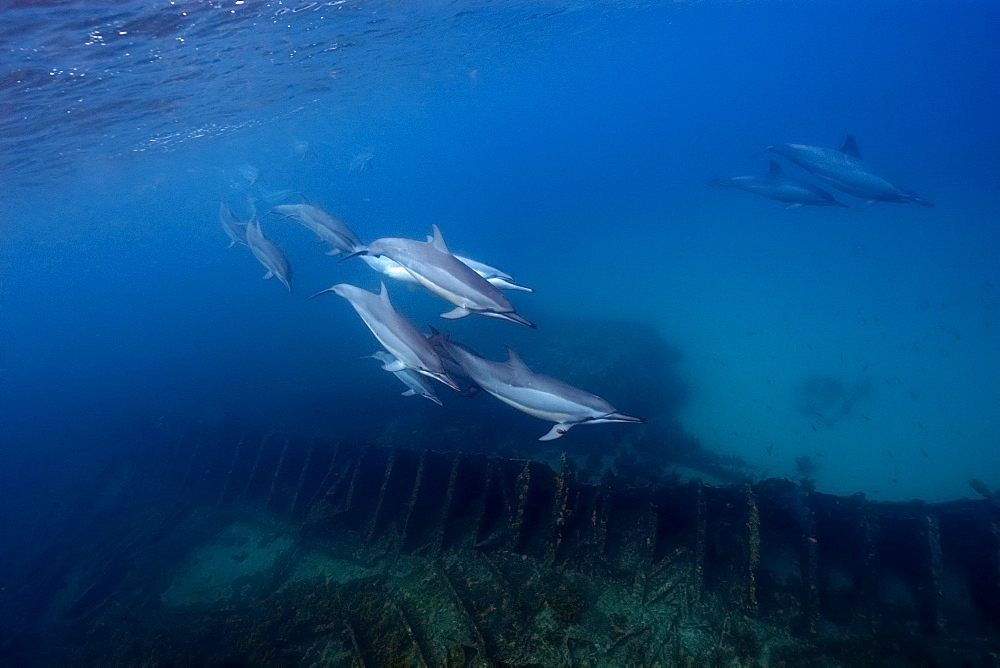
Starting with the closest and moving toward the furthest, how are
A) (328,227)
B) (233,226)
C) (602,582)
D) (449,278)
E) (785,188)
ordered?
(449,278), (602,582), (328,227), (233,226), (785,188)

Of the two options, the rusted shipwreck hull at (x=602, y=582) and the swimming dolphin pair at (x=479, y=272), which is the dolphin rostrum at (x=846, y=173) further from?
the swimming dolphin pair at (x=479, y=272)

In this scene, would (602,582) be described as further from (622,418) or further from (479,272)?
(479,272)

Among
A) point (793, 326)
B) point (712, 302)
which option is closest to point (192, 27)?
point (712, 302)

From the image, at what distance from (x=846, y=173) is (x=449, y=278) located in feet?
41.7

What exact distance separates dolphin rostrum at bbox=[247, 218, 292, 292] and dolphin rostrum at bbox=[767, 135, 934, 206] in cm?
1214

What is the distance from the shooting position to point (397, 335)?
189 inches

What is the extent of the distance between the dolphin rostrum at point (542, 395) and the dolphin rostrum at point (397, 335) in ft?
1.50

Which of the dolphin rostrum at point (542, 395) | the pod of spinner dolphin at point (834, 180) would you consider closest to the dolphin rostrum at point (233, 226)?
the dolphin rostrum at point (542, 395)

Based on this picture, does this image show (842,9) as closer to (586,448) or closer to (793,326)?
(793,326)

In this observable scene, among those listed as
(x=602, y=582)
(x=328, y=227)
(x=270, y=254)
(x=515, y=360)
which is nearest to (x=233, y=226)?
(x=270, y=254)

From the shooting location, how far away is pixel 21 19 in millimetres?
10898

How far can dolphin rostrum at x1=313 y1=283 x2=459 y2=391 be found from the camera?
4551 mm

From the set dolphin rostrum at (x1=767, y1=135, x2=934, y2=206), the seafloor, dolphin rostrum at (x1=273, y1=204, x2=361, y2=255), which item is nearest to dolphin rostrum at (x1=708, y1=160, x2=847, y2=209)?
dolphin rostrum at (x1=767, y1=135, x2=934, y2=206)

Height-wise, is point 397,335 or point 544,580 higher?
point 397,335
